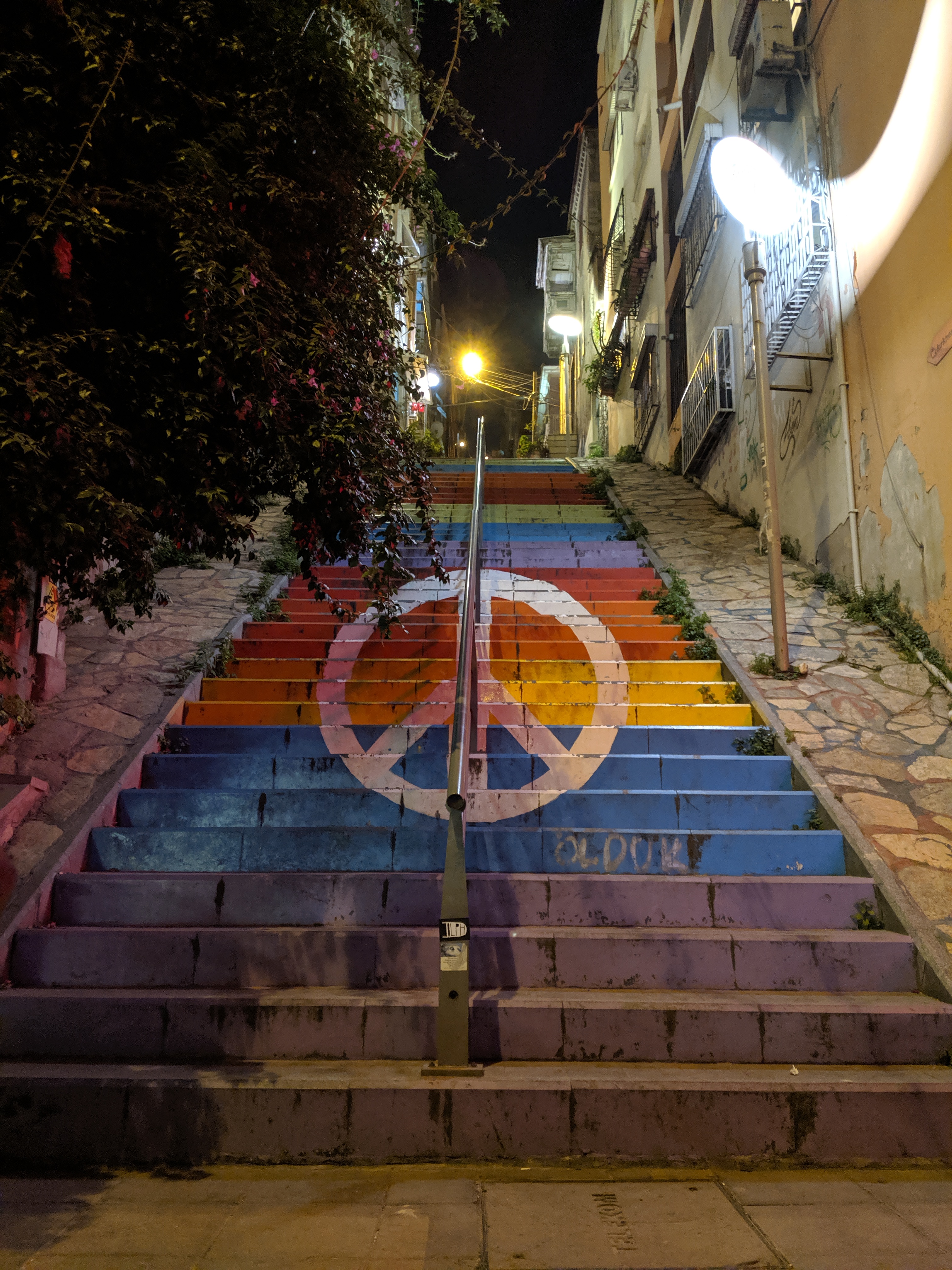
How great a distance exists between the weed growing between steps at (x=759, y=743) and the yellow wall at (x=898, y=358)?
67.1 inches

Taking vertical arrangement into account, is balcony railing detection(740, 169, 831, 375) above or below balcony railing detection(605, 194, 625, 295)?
below

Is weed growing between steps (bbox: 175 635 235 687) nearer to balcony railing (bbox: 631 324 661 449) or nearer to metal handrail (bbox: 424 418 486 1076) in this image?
metal handrail (bbox: 424 418 486 1076)

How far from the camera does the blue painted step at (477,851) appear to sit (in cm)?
404

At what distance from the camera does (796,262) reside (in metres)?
7.59

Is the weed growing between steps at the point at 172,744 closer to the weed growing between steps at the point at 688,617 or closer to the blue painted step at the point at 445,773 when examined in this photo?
the blue painted step at the point at 445,773

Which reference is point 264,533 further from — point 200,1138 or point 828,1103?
point 828,1103

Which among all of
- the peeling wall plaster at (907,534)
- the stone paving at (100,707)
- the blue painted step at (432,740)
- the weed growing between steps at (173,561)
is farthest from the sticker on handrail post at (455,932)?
the weed growing between steps at (173,561)

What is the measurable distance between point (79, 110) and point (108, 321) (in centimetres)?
87

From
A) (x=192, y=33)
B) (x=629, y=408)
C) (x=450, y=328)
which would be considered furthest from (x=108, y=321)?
(x=450, y=328)

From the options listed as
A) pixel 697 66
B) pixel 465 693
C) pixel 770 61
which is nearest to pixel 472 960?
pixel 465 693

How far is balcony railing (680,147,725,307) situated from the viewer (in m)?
11.5

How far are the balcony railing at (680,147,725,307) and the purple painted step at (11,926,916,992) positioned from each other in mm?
10581

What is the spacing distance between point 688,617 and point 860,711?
1.85m

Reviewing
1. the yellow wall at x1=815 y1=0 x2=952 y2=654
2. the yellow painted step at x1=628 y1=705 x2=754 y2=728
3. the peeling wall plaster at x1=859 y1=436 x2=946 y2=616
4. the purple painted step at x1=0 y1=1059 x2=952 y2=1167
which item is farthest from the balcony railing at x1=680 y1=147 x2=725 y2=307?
the purple painted step at x1=0 y1=1059 x2=952 y2=1167
